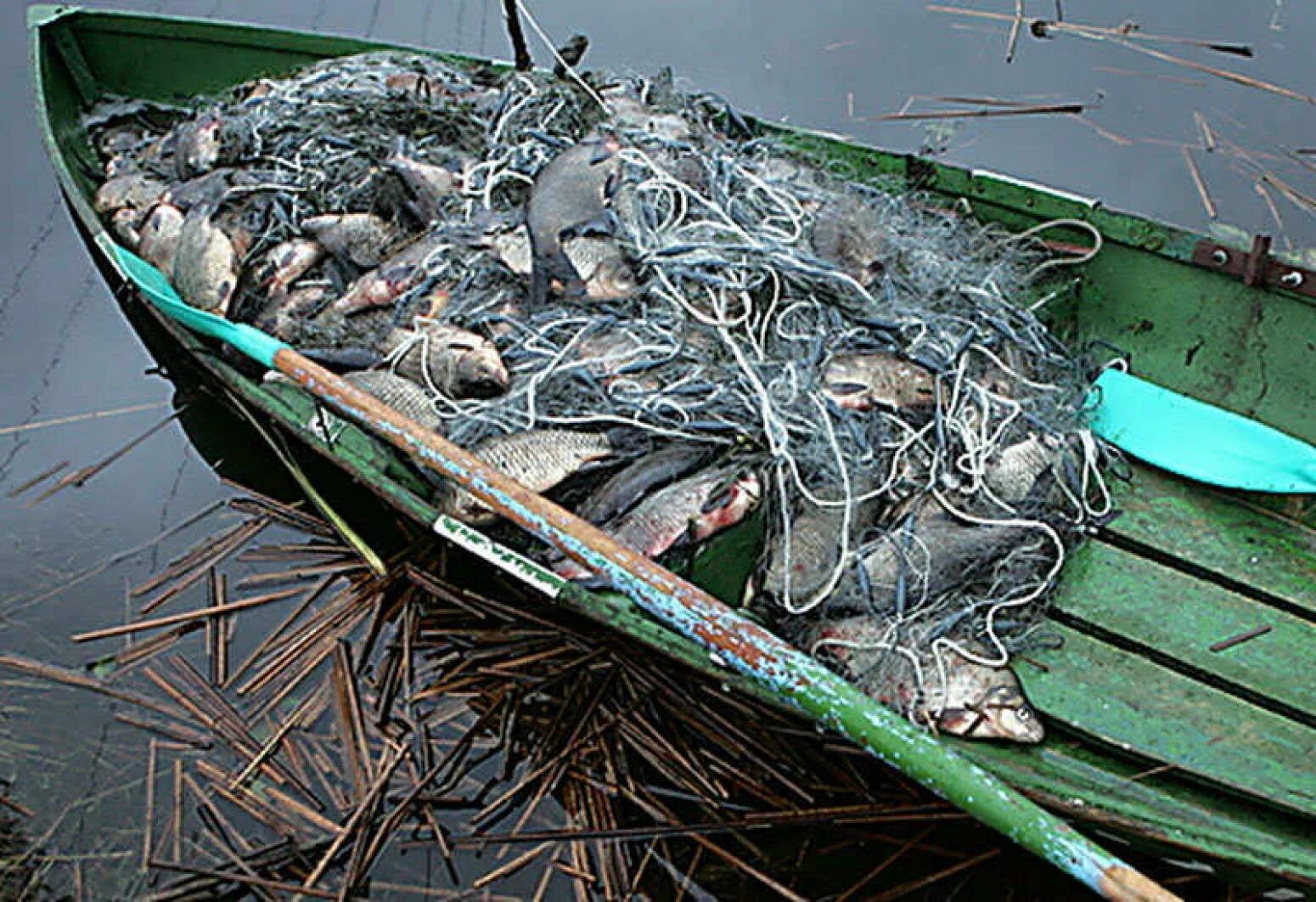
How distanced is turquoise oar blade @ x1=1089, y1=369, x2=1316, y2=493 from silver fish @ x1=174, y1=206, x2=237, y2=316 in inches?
151

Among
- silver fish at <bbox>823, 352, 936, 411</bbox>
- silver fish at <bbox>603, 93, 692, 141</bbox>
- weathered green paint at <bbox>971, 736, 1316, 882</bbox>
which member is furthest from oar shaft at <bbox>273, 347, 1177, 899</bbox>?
silver fish at <bbox>603, 93, 692, 141</bbox>

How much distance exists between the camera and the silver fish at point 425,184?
5777mm

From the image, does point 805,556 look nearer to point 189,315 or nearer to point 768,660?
point 768,660

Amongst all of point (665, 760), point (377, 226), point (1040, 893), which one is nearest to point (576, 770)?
point (665, 760)

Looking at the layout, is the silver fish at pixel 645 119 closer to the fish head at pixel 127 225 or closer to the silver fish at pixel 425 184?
the silver fish at pixel 425 184

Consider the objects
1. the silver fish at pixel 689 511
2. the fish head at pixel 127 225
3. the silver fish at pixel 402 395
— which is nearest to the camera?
the silver fish at pixel 689 511

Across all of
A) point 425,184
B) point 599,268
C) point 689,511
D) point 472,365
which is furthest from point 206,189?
point 689,511

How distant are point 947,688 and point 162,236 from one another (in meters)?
4.39

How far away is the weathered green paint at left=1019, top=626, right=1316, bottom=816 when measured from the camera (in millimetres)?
3965

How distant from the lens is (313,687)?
526 cm

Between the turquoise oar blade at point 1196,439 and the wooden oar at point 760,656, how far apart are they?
2.17 metres

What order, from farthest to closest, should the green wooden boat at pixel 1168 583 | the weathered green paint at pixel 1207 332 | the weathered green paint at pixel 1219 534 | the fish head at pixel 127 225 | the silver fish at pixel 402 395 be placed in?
the fish head at pixel 127 225
the weathered green paint at pixel 1207 332
the silver fish at pixel 402 395
the weathered green paint at pixel 1219 534
the green wooden boat at pixel 1168 583

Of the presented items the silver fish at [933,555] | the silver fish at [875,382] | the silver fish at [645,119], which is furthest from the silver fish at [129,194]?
the silver fish at [933,555]

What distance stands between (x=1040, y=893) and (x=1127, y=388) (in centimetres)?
209
